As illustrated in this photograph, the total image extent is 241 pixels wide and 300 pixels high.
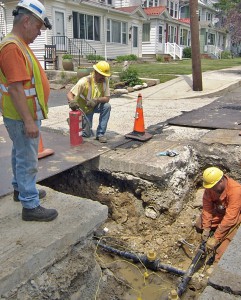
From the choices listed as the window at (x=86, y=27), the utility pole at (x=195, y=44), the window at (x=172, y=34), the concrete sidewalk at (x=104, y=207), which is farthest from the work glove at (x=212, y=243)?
the window at (x=172, y=34)

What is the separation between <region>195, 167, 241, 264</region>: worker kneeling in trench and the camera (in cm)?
432

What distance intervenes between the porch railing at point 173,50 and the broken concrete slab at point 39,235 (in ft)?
93.4

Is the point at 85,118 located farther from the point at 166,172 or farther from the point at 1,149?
the point at 166,172

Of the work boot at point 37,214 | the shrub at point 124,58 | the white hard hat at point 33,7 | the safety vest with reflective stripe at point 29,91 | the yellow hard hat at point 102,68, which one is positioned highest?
the shrub at point 124,58

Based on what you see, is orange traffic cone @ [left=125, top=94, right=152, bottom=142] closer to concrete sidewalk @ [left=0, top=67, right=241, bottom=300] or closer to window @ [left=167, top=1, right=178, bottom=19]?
concrete sidewalk @ [left=0, top=67, right=241, bottom=300]

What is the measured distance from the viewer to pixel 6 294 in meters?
2.27

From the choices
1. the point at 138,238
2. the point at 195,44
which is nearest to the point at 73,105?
the point at 138,238

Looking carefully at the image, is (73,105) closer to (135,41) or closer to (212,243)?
(212,243)

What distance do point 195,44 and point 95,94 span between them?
663cm

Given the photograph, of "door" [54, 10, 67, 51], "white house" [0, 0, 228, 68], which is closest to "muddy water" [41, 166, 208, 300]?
"white house" [0, 0, 228, 68]

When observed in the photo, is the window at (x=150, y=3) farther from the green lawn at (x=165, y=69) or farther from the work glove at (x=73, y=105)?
the work glove at (x=73, y=105)

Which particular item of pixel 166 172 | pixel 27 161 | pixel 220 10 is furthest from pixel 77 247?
pixel 220 10

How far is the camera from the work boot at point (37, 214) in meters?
2.87

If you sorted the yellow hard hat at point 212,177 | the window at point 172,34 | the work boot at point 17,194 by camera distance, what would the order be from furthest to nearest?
the window at point 172,34 < the yellow hard hat at point 212,177 < the work boot at point 17,194
